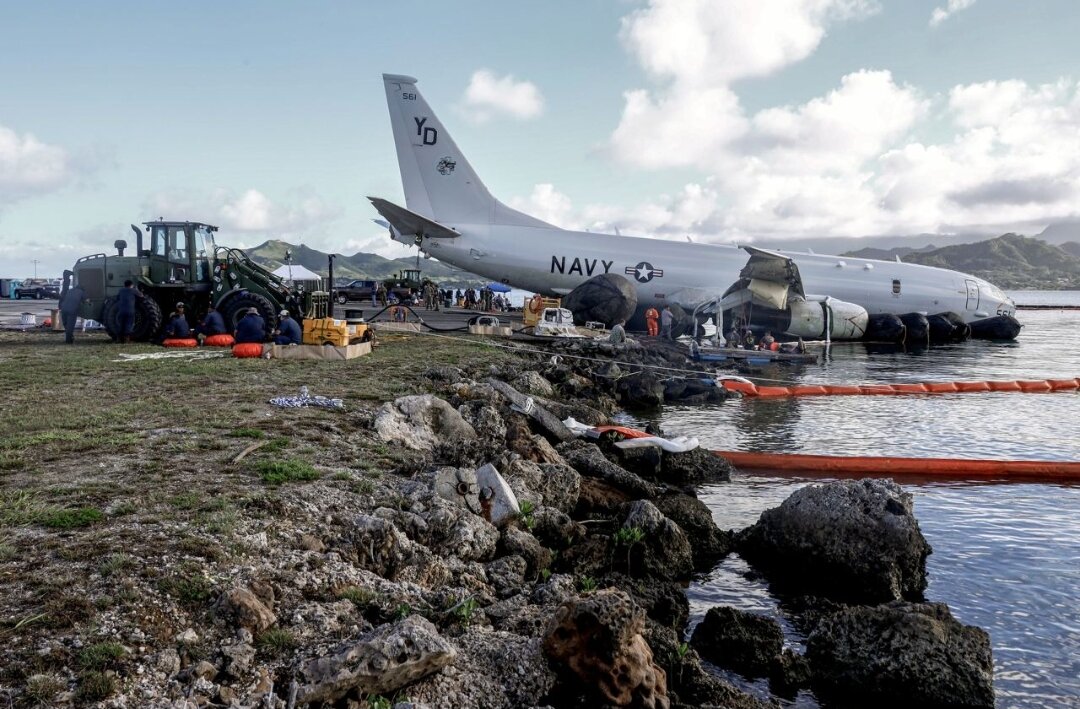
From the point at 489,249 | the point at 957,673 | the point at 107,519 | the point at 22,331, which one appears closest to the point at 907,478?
the point at 957,673

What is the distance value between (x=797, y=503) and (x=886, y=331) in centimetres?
3341

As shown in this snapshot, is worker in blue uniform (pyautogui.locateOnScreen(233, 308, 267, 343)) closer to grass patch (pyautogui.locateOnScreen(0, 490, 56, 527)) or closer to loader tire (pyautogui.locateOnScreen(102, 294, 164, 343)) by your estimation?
loader tire (pyautogui.locateOnScreen(102, 294, 164, 343))

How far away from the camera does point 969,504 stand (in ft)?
38.4

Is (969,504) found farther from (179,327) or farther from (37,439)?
(179,327)

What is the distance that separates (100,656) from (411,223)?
30415 mm

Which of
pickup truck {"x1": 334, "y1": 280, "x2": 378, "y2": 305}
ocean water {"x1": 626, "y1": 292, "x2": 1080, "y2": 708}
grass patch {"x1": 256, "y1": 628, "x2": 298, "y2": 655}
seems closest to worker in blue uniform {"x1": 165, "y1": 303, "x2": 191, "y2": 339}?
ocean water {"x1": 626, "y1": 292, "x2": 1080, "y2": 708}

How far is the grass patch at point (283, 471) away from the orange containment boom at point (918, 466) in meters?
8.48

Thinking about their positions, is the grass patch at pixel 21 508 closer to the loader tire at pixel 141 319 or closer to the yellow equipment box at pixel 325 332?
the yellow equipment box at pixel 325 332

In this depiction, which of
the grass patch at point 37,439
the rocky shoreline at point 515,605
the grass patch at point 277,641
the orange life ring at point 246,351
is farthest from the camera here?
the orange life ring at point 246,351

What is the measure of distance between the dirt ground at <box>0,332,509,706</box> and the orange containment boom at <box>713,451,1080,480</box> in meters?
6.80

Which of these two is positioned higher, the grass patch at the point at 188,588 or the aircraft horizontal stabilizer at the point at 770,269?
the aircraft horizontal stabilizer at the point at 770,269

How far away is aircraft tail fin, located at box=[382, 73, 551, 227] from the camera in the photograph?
34.8m

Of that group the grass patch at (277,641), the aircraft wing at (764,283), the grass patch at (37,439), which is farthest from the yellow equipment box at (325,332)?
the aircraft wing at (764,283)

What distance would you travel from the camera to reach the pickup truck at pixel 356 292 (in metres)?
52.6
